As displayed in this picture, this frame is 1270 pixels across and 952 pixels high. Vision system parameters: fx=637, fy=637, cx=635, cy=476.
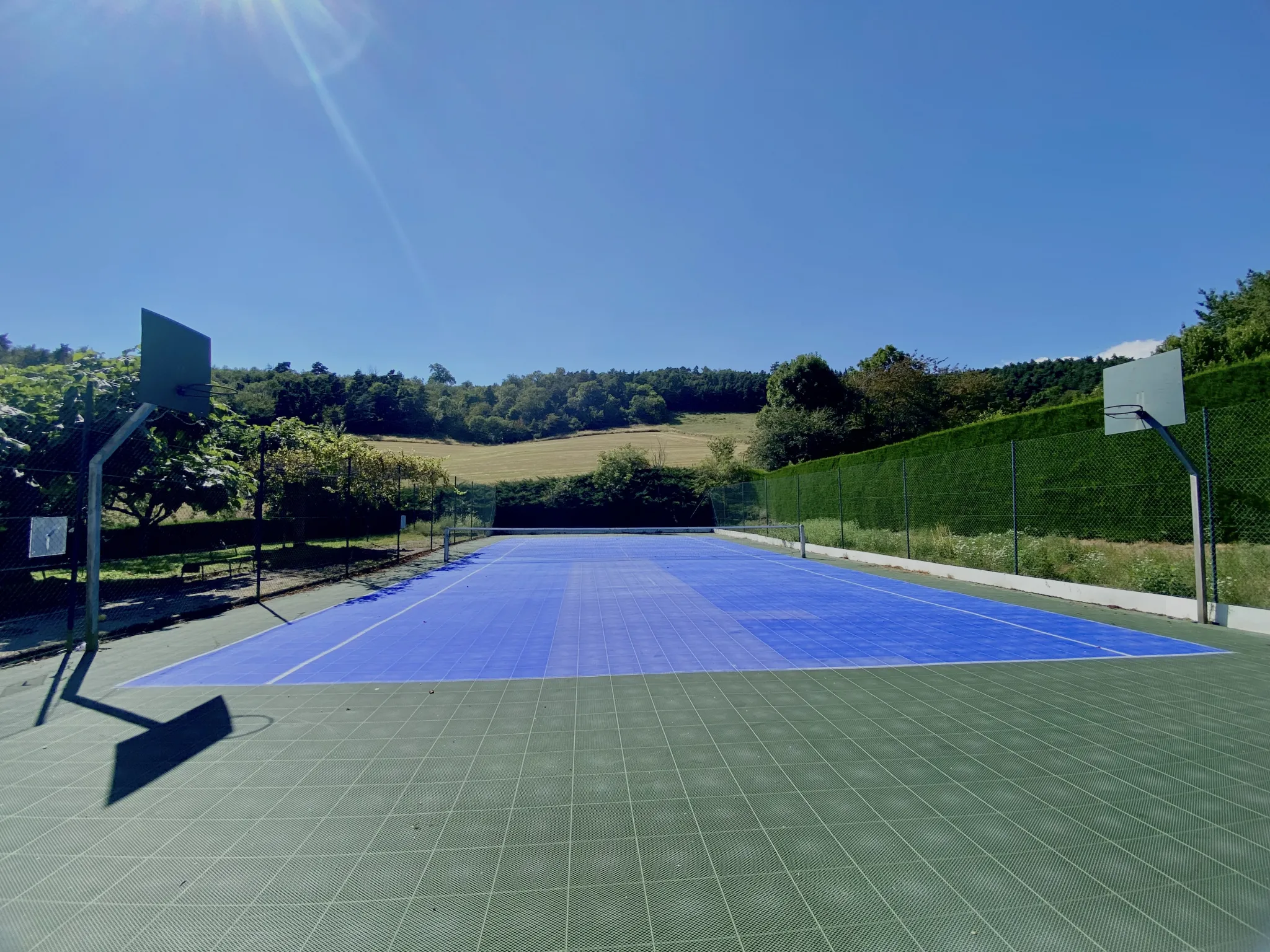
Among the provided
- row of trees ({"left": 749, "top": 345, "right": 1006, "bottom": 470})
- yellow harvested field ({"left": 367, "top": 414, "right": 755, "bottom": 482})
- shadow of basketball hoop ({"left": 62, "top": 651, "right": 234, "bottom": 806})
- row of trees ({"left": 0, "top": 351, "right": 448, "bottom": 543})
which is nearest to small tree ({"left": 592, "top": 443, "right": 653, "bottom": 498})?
yellow harvested field ({"left": 367, "top": 414, "right": 755, "bottom": 482})

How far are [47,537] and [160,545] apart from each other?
46.7 feet

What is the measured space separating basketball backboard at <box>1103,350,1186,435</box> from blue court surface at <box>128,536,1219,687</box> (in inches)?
119

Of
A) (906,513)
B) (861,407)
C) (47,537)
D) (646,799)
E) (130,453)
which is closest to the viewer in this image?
(646,799)

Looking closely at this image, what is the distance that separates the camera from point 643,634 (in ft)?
26.9

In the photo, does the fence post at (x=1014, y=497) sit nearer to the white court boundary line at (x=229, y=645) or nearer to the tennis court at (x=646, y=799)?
the tennis court at (x=646, y=799)

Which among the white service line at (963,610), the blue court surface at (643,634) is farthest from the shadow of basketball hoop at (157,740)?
the white service line at (963,610)

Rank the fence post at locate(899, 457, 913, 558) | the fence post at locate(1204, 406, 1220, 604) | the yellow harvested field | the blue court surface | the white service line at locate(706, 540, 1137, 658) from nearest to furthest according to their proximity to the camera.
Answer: the blue court surface, the white service line at locate(706, 540, 1137, 658), the fence post at locate(1204, 406, 1220, 604), the fence post at locate(899, 457, 913, 558), the yellow harvested field

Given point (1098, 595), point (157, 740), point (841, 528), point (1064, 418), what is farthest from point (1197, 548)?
point (841, 528)

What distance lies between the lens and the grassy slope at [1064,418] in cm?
1018

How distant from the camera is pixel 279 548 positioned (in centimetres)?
2123

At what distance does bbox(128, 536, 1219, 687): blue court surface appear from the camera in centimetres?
659

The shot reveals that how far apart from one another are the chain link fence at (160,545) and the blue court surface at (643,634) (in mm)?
2581

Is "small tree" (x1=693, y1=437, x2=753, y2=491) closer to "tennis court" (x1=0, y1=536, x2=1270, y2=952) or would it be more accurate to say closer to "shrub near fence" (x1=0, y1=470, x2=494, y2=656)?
"shrub near fence" (x1=0, y1=470, x2=494, y2=656)

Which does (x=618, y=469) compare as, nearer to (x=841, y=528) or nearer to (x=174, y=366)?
(x=841, y=528)
